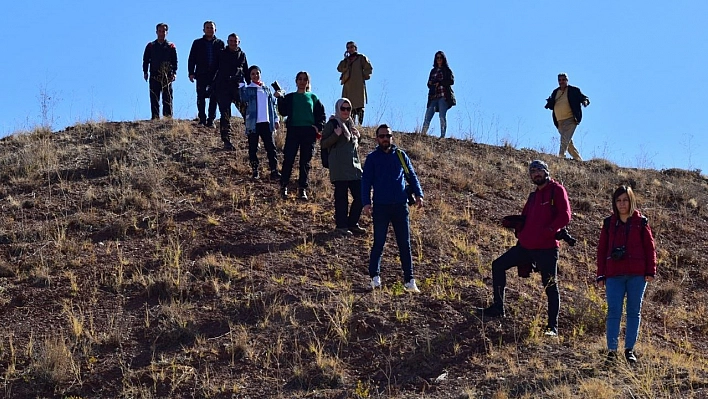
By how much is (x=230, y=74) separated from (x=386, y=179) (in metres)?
5.05

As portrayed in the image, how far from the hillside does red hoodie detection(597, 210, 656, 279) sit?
83 cm

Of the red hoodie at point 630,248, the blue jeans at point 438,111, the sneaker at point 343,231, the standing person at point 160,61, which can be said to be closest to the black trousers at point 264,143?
the sneaker at point 343,231

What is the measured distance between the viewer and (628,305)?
729cm

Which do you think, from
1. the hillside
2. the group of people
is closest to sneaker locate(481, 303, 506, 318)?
the group of people

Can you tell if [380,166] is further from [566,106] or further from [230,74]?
[566,106]

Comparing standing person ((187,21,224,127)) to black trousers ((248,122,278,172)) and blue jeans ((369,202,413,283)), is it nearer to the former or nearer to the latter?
black trousers ((248,122,278,172))

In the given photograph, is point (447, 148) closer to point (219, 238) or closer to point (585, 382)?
point (219, 238)

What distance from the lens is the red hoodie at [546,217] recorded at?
25.5ft

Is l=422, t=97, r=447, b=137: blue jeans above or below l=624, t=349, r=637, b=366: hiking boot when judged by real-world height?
above

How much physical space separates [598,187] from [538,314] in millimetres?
7123

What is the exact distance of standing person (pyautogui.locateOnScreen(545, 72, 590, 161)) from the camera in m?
15.7

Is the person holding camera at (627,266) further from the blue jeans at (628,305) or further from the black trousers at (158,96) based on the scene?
the black trousers at (158,96)

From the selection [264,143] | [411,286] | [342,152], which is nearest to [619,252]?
[411,286]

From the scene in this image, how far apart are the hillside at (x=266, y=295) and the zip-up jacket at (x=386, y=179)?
38.1 inches
